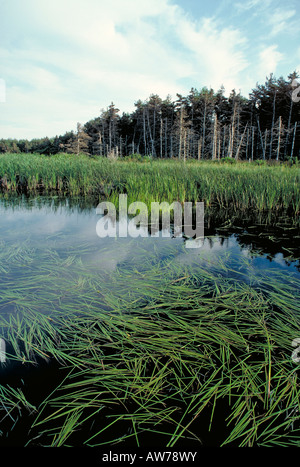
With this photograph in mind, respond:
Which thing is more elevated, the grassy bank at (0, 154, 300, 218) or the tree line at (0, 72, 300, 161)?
the tree line at (0, 72, 300, 161)

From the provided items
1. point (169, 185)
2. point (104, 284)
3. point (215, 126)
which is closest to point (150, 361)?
point (104, 284)

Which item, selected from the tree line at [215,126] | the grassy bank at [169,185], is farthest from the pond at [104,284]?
the tree line at [215,126]

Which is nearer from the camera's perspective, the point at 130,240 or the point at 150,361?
the point at 150,361

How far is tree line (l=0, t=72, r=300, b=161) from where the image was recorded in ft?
102

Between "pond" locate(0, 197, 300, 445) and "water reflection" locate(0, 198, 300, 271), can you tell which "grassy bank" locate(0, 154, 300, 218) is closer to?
"water reflection" locate(0, 198, 300, 271)

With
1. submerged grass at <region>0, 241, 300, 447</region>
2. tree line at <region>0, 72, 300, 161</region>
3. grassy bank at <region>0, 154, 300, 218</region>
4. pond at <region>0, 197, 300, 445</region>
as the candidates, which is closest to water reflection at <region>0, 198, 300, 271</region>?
pond at <region>0, 197, 300, 445</region>

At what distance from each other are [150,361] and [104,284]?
3.23 ft

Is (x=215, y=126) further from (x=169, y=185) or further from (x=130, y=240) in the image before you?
(x=130, y=240)

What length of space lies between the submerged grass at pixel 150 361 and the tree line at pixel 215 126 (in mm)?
26296

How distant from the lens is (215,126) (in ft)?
92.0

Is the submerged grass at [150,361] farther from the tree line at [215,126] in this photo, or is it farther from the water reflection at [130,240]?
the tree line at [215,126]

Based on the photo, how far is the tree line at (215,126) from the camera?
3109cm

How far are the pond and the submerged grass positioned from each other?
0.01 metres
